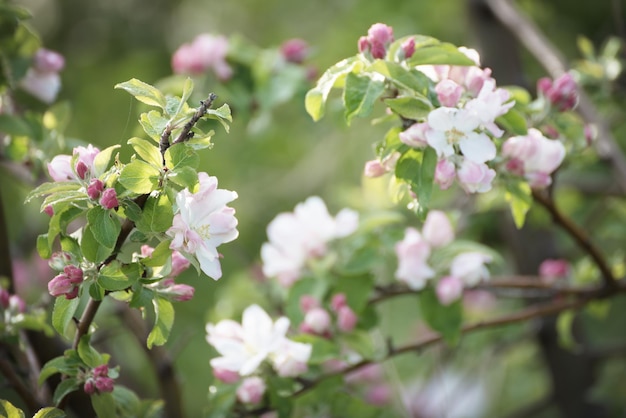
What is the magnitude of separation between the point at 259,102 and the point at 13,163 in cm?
44

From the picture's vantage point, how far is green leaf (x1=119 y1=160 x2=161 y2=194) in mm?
769

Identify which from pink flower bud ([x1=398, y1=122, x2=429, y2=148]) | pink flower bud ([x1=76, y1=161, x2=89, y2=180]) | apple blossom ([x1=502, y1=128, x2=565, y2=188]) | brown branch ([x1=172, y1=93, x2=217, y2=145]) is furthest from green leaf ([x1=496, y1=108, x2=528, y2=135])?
pink flower bud ([x1=76, y1=161, x2=89, y2=180])

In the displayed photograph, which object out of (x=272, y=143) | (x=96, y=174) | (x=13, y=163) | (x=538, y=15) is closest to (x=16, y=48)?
(x=13, y=163)

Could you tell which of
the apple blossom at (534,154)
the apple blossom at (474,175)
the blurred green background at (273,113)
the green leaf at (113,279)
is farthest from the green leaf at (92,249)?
the blurred green background at (273,113)

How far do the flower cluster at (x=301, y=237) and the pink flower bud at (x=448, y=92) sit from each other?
1.37ft

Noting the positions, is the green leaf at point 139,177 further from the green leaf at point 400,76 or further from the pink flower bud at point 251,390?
the pink flower bud at point 251,390

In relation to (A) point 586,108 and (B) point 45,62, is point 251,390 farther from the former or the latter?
(A) point 586,108

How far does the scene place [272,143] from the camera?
2334 millimetres

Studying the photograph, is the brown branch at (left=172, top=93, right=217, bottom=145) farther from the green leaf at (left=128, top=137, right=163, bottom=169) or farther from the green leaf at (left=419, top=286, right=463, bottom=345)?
the green leaf at (left=419, top=286, right=463, bottom=345)

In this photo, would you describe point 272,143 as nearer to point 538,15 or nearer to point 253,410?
point 538,15

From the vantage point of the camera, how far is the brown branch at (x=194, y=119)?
0.77 m

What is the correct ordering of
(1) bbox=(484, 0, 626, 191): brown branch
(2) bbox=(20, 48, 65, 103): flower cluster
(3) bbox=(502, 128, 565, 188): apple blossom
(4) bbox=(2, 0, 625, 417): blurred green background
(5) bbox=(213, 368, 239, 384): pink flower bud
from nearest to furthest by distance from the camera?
(3) bbox=(502, 128, 565, 188): apple blossom < (5) bbox=(213, 368, 239, 384): pink flower bud < (2) bbox=(20, 48, 65, 103): flower cluster < (1) bbox=(484, 0, 626, 191): brown branch < (4) bbox=(2, 0, 625, 417): blurred green background

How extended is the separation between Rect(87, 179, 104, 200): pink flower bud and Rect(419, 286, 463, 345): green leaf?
1.91ft

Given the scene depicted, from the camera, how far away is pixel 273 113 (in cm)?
271
